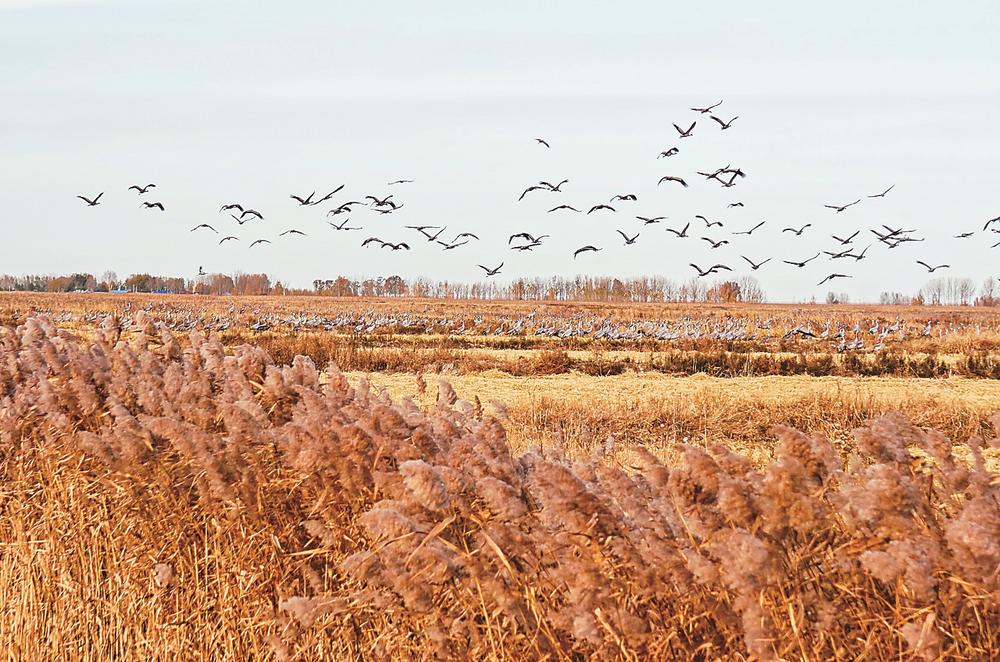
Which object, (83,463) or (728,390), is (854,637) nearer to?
(83,463)

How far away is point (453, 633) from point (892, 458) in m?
1.53

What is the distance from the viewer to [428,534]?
3.04m

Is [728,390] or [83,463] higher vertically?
[83,463]

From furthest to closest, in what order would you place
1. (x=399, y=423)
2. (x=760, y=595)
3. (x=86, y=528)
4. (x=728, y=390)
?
1. (x=728, y=390)
2. (x=86, y=528)
3. (x=399, y=423)
4. (x=760, y=595)

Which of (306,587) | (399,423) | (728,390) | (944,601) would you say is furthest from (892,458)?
(728,390)

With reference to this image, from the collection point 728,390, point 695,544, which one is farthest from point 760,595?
point 728,390

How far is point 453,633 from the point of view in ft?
10.9

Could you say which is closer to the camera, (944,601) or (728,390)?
(944,601)

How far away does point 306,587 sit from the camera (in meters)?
4.28

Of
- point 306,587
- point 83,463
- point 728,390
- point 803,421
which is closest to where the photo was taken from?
point 306,587

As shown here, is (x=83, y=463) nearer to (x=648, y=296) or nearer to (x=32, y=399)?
(x=32, y=399)

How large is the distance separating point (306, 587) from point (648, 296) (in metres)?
162

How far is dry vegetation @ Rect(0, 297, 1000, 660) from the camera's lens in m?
2.79

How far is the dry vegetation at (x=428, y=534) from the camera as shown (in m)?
2.79
